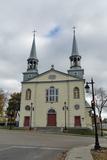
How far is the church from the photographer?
42.0 meters

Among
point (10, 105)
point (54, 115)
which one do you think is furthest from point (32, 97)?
point (10, 105)

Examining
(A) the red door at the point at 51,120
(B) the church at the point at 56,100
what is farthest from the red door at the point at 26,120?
(A) the red door at the point at 51,120

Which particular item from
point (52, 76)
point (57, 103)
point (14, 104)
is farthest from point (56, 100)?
point (14, 104)

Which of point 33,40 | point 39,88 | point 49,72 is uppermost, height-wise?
point 33,40

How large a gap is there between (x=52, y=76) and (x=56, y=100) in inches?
209

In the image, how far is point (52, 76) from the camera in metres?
45.8

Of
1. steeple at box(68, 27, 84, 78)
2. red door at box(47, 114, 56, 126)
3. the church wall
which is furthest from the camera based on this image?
steeple at box(68, 27, 84, 78)

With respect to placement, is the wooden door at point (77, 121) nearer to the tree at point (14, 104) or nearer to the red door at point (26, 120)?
the red door at point (26, 120)

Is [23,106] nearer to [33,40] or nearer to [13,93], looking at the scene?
[33,40]

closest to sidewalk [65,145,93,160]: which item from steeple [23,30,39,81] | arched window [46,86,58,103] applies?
arched window [46,86,58,103]

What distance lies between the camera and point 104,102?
48875 mm

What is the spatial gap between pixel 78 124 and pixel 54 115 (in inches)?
202

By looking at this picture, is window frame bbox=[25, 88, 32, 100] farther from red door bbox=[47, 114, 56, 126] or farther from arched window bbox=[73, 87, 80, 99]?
arched window bbox=[73, 87, 80, 99]

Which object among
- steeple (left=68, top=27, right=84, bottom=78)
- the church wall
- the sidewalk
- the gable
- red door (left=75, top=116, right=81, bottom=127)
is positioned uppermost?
steeple (left=68, top=27, right=84, bottom=78)
